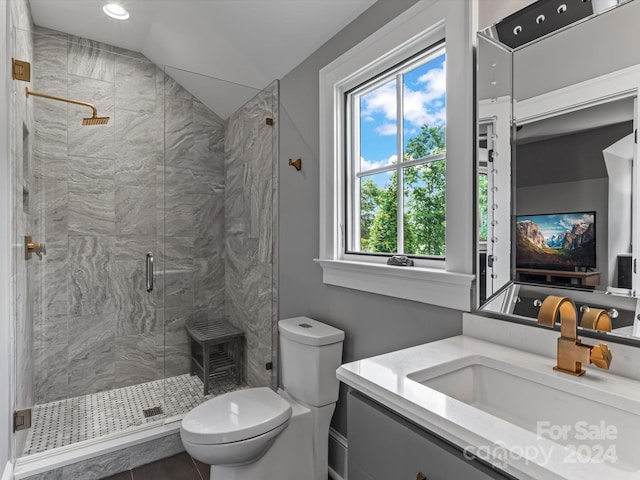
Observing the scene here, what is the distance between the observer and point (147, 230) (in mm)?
2445

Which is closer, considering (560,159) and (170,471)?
(560,159)

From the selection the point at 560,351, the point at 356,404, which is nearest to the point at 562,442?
the point at 560,351

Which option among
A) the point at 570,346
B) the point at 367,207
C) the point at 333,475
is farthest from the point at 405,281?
the point at 333,475

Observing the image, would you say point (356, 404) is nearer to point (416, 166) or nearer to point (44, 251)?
point (416, 166)

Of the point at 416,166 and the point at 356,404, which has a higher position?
the point at 416,166

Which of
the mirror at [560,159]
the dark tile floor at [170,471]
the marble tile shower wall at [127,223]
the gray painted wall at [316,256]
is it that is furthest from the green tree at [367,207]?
the dark tile floor at [170,471]

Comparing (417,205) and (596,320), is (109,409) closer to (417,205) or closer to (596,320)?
(417,205)

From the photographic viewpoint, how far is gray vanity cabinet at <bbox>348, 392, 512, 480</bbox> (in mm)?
664

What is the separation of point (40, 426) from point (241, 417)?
4.44 ft

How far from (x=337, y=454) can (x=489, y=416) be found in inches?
55.4

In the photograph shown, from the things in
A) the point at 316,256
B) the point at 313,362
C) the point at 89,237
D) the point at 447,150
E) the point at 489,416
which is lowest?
the point at 313,362

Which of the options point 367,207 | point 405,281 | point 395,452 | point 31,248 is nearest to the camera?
point 395,452

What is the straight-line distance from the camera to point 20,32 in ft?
6.18

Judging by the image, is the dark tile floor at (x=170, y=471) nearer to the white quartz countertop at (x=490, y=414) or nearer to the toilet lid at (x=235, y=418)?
the toilet lid at (x=235, y=418)
